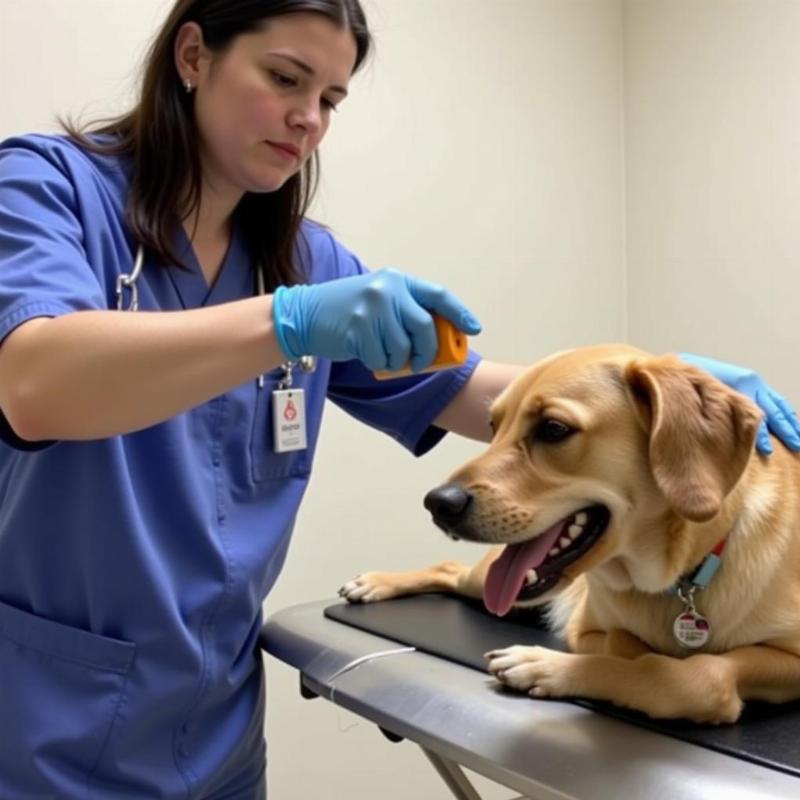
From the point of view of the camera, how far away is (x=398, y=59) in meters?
2.04

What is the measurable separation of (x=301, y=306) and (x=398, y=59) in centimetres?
134

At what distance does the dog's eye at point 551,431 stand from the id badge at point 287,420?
32cm

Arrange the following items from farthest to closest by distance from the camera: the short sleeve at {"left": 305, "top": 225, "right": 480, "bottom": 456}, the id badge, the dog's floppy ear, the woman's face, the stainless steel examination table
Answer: the short sleeve at {"left": 305, "top": 225, "right": 480, "bottom": 456} < the id badge < the woman's face < the dog's floppy ear < the stainless steel examination table

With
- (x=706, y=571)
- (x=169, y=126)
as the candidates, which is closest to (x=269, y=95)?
(x=169, y=126)

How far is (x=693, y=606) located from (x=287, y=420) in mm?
503

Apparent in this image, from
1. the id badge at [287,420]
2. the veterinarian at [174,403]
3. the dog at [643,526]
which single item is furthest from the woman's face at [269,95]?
the dog at [643,526]

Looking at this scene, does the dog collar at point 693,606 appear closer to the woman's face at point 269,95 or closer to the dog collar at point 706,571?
the dog collar at point 706,571

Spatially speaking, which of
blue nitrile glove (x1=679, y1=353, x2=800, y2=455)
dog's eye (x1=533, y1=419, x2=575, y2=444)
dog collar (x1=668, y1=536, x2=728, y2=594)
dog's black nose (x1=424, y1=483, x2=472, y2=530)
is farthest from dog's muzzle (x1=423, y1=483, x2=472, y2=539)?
blue nitrile glove (x1=679, y1=353, x2=800, y2=455)

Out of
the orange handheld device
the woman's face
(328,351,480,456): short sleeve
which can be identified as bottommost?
(328,351,480,456): short sleeve

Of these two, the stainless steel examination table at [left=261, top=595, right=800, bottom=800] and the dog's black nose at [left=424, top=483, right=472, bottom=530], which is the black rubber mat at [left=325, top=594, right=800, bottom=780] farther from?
the dog's black nose at [left=424, top=483, right=472, bottom=530]

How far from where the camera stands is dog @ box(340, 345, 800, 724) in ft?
2.97

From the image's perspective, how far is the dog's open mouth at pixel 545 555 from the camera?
95cm

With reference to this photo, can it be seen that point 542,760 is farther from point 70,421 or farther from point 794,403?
point 794,403

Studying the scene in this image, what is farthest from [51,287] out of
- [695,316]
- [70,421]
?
[695,316]
